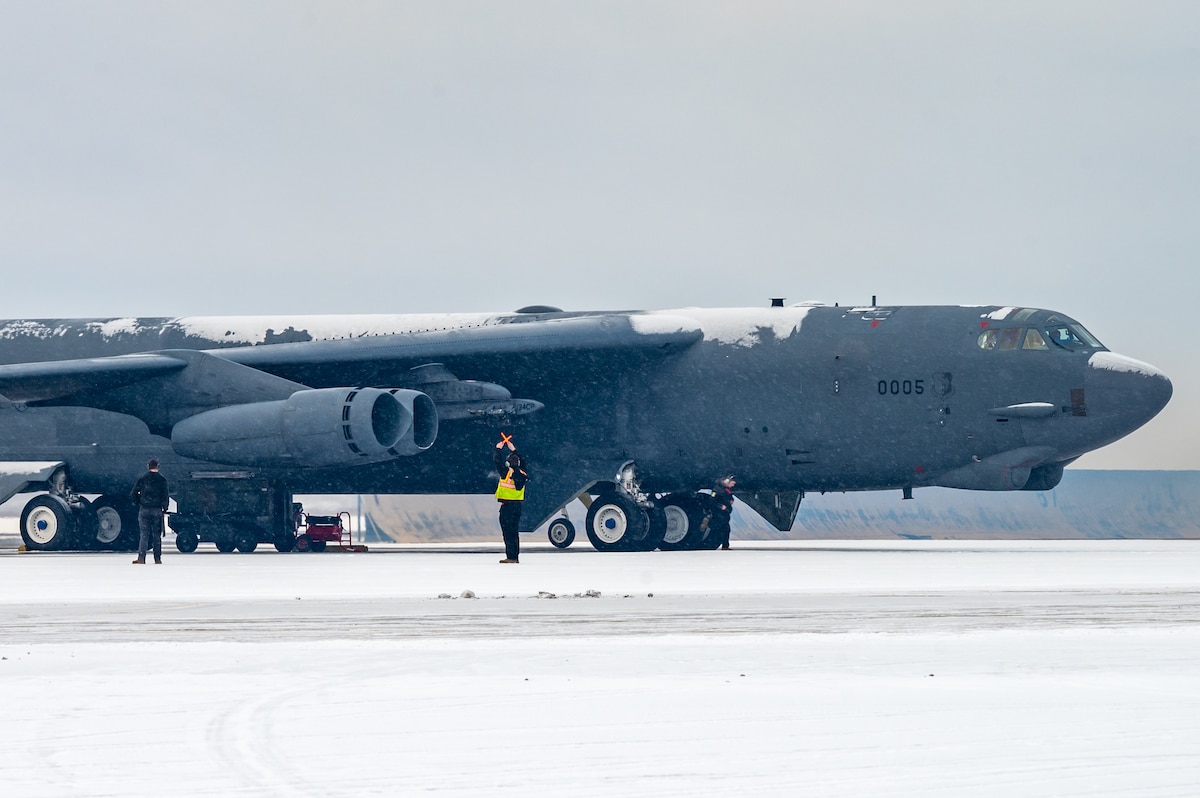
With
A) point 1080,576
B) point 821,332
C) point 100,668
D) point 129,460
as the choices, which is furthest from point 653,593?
point 129,460

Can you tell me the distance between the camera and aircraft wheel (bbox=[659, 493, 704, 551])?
86.6 feet

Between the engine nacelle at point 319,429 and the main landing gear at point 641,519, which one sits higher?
the engine nacelle at point 319,429

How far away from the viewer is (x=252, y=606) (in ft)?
41.7

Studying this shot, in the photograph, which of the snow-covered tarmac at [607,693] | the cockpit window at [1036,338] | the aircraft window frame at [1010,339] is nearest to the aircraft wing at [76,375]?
the snow-covered tarmac at [607,693]

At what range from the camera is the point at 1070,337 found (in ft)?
79.5

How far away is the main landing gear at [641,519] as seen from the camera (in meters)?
25.6

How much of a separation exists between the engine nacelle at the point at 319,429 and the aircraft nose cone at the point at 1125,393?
1069 centimetres

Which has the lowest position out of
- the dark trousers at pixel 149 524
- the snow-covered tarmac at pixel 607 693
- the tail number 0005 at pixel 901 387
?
the dark trousers at pixel 149 524

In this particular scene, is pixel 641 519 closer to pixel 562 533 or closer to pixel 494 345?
pixel 562 533

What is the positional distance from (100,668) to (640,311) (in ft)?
62.7

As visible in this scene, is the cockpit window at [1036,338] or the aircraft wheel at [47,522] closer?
the cockpit window at [1036,338]

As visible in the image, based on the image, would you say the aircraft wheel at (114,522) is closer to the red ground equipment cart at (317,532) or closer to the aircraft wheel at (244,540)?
the aircraft wheel at (244,540)

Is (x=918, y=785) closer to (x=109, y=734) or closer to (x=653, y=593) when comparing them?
(x=109, y=734)

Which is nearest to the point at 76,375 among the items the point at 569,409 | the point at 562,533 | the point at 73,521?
the point at 73,521
